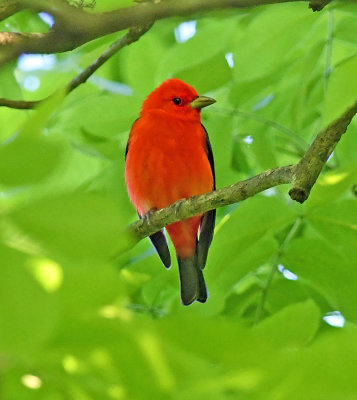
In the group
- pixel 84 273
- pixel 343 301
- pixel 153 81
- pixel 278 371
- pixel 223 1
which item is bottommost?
pixel 278 371

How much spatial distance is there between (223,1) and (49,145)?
0.40 metres

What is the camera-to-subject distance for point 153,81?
3855mm

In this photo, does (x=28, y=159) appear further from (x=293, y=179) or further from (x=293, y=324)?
→ (x=293, y=179)

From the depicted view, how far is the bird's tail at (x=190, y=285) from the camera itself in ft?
11.6

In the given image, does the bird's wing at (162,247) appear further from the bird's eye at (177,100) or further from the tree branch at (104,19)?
the tree branch at (104,19)

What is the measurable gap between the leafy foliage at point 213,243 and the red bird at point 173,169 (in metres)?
0.35

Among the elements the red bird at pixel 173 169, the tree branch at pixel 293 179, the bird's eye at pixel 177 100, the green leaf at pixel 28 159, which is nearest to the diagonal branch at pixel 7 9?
the tree branch at pixel 293 179

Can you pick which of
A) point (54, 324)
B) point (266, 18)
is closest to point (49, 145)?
point (54, 324)

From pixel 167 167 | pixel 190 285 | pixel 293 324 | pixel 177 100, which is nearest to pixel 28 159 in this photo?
pixel 293 324

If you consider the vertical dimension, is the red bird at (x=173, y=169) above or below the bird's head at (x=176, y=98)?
below

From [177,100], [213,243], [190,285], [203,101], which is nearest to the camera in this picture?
[213,243]

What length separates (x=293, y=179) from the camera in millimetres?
2371

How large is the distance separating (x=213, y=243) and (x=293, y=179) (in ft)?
1.58

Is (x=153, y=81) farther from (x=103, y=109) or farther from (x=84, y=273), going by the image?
(x=84, y=273)
